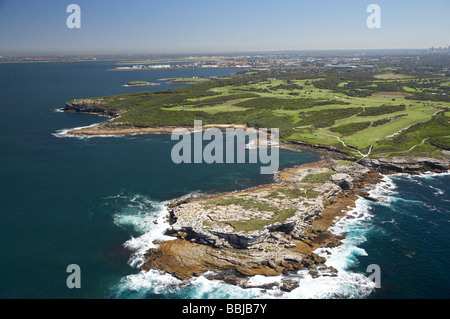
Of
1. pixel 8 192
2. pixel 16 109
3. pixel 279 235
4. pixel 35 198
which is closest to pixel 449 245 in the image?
pixel 279 235

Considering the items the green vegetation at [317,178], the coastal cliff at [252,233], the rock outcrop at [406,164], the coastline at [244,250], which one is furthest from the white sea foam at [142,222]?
the rock outcrop at [406,164]

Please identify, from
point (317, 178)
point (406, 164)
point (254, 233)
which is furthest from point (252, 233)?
point (406, 164)

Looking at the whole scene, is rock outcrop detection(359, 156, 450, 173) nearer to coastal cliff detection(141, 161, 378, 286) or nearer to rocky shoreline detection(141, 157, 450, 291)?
rocky shoreline detection(141, 157, 450, 291)

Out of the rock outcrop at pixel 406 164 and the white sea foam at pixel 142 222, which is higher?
the rock outcrop at pixel 406 164

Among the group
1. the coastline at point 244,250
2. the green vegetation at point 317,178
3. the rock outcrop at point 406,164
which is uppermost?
the rock outcrop at point 406,164

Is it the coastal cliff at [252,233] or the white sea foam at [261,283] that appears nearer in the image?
the white sea foam at [261,283]

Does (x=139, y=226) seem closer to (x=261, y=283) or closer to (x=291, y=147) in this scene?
(x=261, y=283)

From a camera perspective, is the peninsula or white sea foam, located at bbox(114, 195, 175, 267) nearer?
the peninsula

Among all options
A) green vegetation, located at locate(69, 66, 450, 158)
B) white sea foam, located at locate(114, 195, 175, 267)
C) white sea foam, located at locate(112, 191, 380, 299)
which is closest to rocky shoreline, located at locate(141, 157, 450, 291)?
white sea foam, located at locate(112, 191, 380, 299)

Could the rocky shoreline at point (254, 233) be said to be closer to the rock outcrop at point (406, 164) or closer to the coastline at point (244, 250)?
the coastline at point (244, 250)
